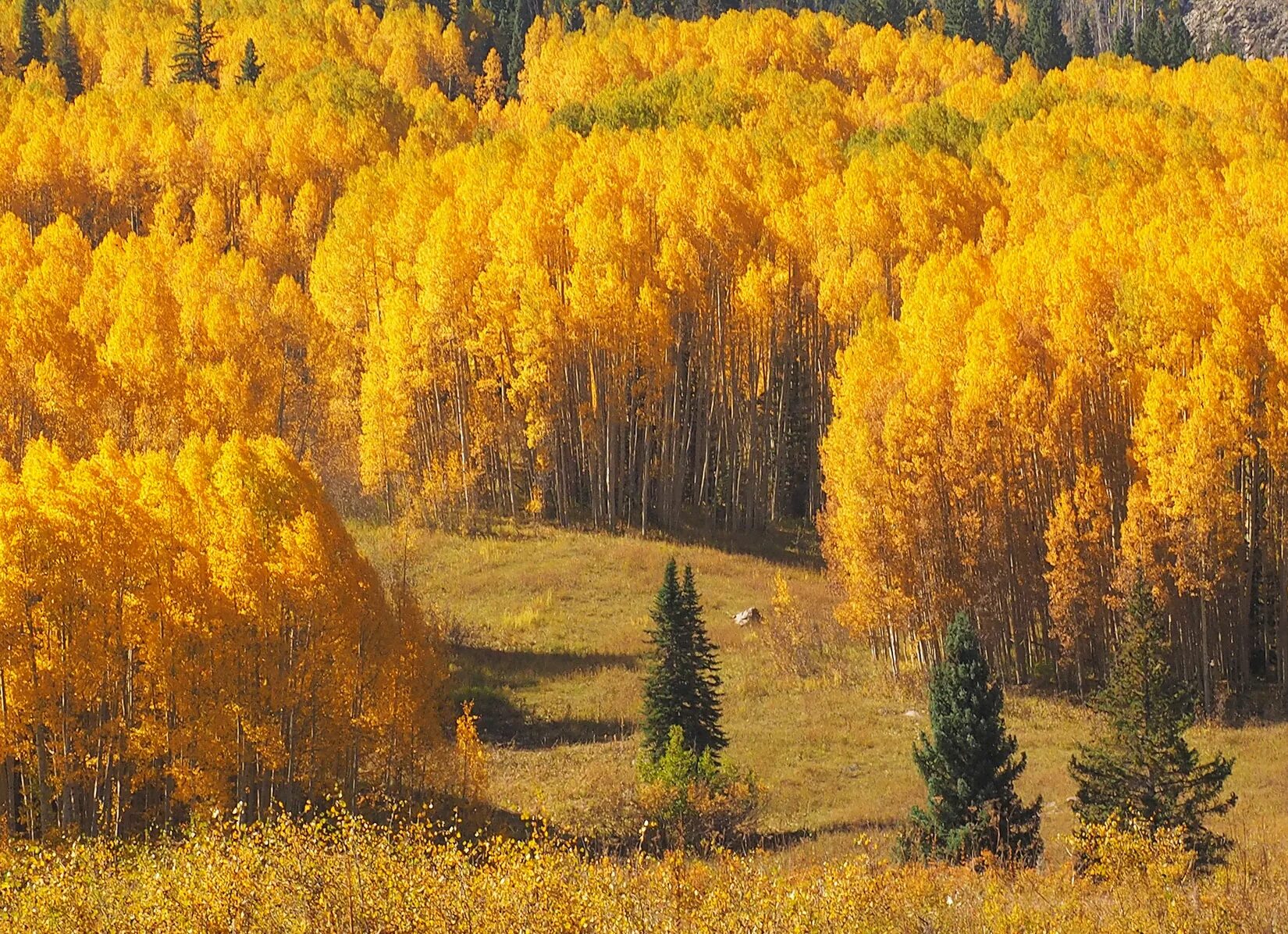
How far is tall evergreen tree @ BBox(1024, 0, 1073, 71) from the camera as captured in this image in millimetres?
111438

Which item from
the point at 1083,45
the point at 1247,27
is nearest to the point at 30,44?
the point at 1083,45

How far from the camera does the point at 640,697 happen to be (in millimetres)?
40125

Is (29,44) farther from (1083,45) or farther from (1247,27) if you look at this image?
(1247,27)

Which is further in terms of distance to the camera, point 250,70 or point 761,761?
point 250,70

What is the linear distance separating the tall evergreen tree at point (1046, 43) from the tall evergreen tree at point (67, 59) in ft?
251

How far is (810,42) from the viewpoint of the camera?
351ft

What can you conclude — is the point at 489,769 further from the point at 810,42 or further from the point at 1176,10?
the point at 1176,10

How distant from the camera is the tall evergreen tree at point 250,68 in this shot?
9969cm

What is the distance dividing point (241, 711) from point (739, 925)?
1697cm

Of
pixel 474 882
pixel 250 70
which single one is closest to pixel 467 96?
pixel 250 70

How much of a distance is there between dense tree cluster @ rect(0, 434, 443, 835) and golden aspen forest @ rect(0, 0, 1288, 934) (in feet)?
0.38

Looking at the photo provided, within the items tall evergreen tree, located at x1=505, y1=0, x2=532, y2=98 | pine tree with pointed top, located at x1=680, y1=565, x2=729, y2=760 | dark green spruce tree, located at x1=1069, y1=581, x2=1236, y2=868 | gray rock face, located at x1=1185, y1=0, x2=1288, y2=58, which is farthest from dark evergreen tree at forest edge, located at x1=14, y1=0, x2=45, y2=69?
gray rock face, located at x1=1185, y1=0, x2=1288, y2=58

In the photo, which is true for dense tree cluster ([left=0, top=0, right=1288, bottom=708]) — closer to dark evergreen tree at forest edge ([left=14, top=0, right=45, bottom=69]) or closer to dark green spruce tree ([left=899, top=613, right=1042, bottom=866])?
dark evergreen tree at forest edge ([left=14, top=0, right=45, bottom=69])

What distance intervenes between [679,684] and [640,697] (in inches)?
320
